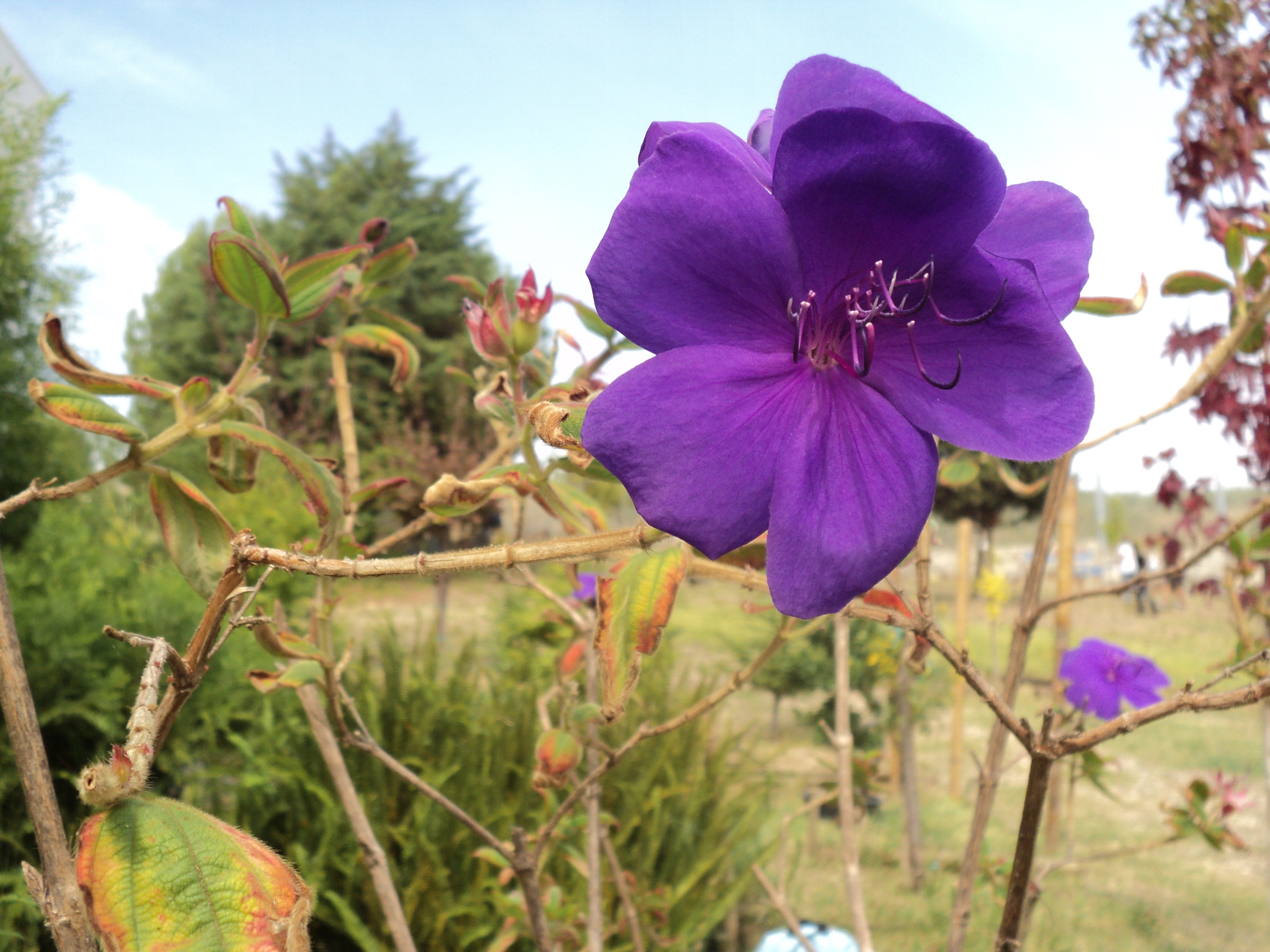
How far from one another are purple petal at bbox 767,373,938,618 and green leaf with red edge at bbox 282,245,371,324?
0.43m

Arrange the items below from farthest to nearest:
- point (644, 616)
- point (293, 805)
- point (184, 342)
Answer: point (184, 342) → point (293, 805) → point (644, 616)

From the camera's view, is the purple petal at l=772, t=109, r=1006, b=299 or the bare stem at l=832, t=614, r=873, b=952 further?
the bare stem at l=832, t=614, r=873, b=952

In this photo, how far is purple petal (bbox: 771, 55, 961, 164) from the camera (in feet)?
1.06

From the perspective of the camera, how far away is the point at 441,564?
0.33m

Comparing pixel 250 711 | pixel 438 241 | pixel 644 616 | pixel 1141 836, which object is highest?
pixel 438 241

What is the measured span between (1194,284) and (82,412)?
3.43ft

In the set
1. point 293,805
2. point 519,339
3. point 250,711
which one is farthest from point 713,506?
point 250,711

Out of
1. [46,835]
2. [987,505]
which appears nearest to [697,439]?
[46,835]

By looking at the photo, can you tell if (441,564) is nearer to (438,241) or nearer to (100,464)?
(100,464)

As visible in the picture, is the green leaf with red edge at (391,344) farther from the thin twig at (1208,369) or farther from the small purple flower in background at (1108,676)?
the small purple flower in background at (1108,676)

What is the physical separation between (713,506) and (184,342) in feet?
52.6

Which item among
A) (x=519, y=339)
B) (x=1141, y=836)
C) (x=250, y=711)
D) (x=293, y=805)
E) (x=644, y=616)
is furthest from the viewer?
(x=1141, y=836)

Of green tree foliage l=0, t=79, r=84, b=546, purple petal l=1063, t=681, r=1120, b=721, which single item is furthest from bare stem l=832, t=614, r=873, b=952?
green tree foliage l=0, t=79, r=84, b=546

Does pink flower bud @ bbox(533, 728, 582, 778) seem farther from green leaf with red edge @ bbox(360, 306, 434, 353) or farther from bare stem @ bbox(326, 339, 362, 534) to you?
green leaf with red edge @ bbox(360, 306, 434, 353)
